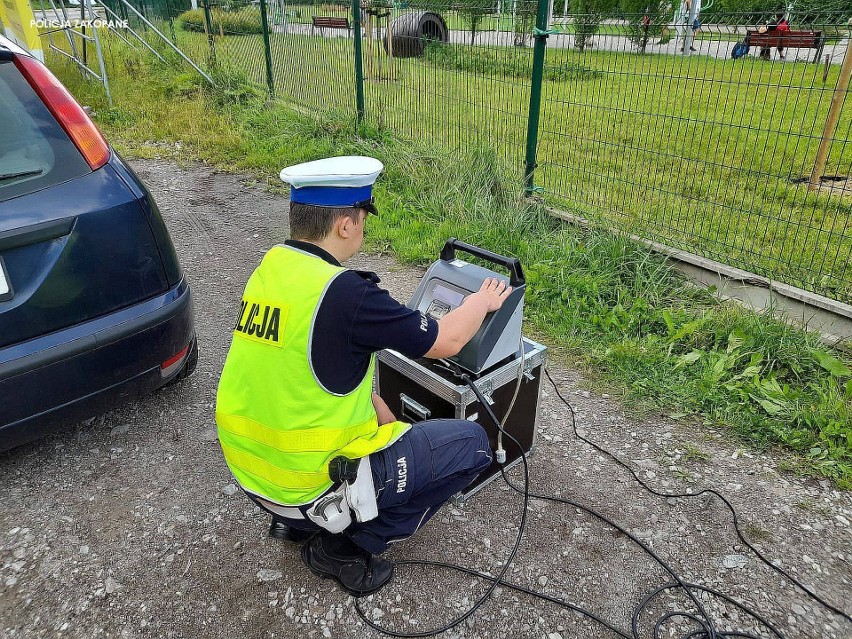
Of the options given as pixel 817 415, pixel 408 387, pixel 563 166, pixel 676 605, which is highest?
pixel 563 166

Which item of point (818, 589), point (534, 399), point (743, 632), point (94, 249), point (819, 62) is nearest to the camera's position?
point (743, 632)

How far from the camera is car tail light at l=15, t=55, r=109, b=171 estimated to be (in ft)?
8.02

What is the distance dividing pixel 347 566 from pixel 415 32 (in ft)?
18.4

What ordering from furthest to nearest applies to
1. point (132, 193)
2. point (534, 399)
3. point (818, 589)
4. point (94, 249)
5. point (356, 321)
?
point (534, 399), point (132, 193), point (94, 249), point (818, 589), point (356, 321)

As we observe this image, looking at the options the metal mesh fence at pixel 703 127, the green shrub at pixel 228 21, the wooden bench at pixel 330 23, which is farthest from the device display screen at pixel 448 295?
the green shrub at pixel 228 21

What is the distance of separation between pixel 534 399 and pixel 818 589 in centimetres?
125

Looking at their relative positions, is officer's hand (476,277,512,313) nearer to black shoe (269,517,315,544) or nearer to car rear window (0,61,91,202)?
black shoe (269,517,315,544)

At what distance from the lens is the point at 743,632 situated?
2.09 meters

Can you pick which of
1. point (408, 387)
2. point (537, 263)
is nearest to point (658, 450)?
point (408, 387)

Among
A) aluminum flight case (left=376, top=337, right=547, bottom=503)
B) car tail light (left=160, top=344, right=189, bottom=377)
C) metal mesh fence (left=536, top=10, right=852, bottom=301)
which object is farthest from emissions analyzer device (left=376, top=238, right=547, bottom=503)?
metal mesh fence (left=536, top=10, right=852, bottom=301)

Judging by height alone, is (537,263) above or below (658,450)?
above

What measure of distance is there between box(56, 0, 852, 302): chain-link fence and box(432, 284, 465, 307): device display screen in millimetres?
2477

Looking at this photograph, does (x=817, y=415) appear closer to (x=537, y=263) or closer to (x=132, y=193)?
(x=537, y=263)

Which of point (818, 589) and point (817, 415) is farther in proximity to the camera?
point (817, 415)
